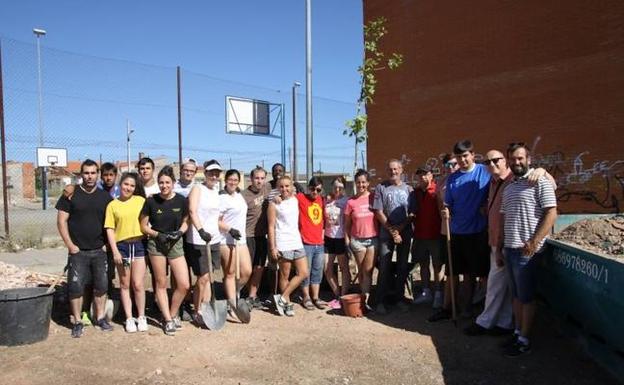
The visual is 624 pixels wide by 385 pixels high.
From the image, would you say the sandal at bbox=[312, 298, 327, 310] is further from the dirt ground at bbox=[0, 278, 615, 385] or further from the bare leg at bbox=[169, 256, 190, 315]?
the bare leg at bbox=[169, 256, 190, 315]

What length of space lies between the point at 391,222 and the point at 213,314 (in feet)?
7.88

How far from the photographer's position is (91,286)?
5523 millimetres

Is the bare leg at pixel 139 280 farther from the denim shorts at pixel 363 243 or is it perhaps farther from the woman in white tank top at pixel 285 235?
the denim shorts at pixel 363 243

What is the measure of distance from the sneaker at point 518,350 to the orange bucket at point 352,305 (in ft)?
6.08

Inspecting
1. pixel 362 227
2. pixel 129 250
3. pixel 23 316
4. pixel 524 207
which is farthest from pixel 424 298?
pixel 23 316

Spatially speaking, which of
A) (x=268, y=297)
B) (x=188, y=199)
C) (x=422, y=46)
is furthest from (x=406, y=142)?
(x=188, y=199)

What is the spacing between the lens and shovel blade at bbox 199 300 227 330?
5.38 meters

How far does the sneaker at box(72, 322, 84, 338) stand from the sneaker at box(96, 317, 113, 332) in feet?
0.61

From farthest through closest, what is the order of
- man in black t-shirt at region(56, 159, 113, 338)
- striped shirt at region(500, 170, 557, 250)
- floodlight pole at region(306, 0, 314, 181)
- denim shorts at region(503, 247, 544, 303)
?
1. floodlight pole at region(306, 0, 314, 181)
2. man in black t-shirt at region(56, 159, 113, 338)
3. denim shorts at region(503, 247, 544, 303)
4. striped shirt at region(500, 170, 557, 250)

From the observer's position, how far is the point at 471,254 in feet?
17.8

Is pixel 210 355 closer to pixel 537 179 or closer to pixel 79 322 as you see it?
pixel 79 322

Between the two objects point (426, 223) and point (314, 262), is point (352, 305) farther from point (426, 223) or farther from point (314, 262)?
point (426, 223)

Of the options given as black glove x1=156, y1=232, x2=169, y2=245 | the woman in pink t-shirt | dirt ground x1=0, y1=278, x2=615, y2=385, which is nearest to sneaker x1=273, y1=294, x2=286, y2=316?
dirt ground x1=0, y1=278, x2=615, y2=385

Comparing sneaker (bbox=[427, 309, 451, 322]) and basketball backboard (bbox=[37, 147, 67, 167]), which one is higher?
basketball backboard (bbox=[37, 147, 67, 167])
